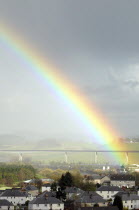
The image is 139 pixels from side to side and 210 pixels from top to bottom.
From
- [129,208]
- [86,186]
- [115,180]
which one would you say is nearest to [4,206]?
[129,208]

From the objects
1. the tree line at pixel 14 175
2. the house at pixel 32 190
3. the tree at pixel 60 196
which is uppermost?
the tree line at pixel 14 175

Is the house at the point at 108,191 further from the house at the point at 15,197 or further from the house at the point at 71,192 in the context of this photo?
the house at the point at 15,197

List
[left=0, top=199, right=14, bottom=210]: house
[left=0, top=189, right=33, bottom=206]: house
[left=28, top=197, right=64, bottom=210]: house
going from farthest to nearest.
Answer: [left=0, top=189, right=33, bottom=206]: house → [left=0, top=199, right=14, bottom=210]: house → [left=28, top=197, right=64, bottom=210]: house

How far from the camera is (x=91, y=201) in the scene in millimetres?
35094

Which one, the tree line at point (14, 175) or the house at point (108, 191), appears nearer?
the house at point (108, 191)

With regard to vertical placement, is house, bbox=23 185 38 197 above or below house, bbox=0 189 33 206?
above

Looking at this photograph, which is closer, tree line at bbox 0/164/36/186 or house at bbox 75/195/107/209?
house at bbox 75/195/107/209

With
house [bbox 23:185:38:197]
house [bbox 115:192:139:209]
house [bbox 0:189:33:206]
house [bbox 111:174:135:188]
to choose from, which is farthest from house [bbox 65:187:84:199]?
house [bbox 111:174:135:188]

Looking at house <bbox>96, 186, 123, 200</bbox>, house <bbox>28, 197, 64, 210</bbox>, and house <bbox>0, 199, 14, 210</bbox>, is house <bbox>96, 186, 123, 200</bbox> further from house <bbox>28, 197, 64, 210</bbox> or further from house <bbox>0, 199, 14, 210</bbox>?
house <bbox>0, 199, 14, 210</bbox>

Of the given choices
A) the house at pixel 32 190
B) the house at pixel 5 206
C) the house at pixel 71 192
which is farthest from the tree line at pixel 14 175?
the house at pixel 5 206

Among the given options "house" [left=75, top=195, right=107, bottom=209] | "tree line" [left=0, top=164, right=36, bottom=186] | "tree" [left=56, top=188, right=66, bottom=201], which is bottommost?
"house" [left=75, top=195, right=107, bottom=209]

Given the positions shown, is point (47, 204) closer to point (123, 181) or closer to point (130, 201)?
point (130, 201)

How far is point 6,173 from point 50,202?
29.9m

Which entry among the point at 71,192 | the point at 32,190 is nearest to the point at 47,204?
the point at 71,192
